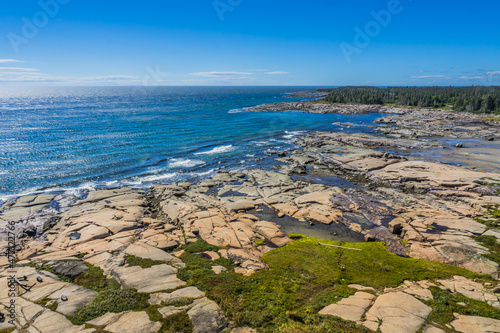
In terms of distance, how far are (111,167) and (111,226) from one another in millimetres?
24108

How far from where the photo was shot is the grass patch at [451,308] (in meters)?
12.8

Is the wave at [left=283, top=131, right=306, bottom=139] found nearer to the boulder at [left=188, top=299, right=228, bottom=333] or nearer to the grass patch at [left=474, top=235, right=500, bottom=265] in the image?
the grass patch at [left=474, top=235, right=500, bottom=265]

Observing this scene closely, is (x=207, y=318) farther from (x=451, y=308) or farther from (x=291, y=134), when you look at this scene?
(x=291, y=134)

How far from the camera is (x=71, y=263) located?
59.6 feet

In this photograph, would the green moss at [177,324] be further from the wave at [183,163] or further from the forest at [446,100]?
the forest at [446,100]

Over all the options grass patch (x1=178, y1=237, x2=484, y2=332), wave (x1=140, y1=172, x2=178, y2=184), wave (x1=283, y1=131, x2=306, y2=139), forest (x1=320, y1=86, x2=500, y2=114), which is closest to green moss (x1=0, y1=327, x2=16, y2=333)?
grass patch (x1=178, y1=237, x2=484, y2=332)

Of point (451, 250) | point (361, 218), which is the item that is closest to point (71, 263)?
point (361, 218)

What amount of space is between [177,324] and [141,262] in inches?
301

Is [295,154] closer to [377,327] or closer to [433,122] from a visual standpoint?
[377,327]

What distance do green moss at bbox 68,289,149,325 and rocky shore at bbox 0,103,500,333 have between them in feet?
0.22

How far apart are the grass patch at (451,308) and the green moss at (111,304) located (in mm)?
15689

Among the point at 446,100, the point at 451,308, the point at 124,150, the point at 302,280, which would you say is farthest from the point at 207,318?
the point at 446,100

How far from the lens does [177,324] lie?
1228 cm

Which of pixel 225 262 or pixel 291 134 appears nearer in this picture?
pixel 225 262
